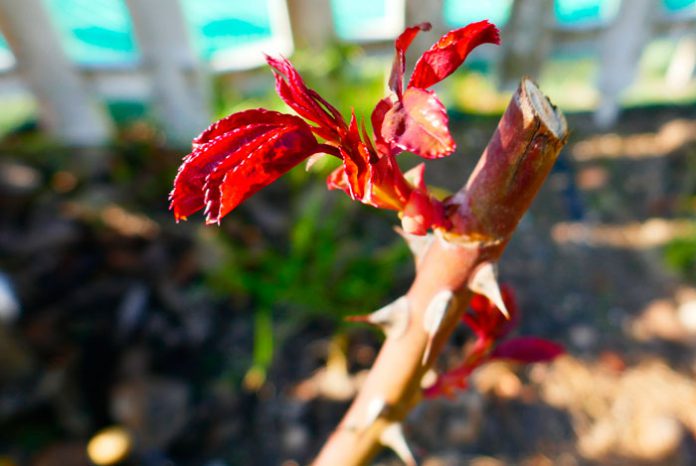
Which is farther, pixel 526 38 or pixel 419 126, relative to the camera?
pixel 526 38

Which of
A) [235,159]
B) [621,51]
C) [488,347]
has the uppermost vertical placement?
[235,159]

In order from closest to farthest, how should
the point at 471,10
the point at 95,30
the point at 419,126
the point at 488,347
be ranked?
the point at 419,126
the point at 488,347
the point at 95,30
the point at 471,10

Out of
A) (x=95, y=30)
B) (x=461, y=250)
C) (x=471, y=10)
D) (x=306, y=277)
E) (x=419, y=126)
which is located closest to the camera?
(x=419, y=126)

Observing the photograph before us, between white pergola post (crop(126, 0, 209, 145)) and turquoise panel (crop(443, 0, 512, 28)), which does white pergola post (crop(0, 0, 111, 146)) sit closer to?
white pergola post (crop(126, 0, 209, 145))

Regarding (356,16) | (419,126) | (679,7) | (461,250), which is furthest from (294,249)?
(679,7)

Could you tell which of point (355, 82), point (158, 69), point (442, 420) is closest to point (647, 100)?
point (355, 82)

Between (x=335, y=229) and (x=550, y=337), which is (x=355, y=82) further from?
(x=550, y=337)

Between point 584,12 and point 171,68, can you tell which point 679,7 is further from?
point 171,68
